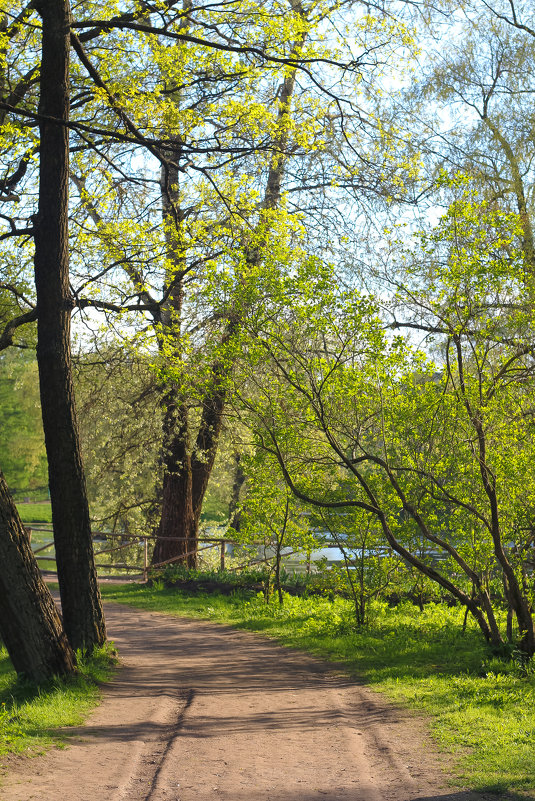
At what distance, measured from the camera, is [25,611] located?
7.29 metres

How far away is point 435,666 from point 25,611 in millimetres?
4605

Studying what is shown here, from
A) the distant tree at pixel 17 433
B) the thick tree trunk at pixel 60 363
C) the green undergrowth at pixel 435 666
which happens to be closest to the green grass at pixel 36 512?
the distant tree at pixel 17 433

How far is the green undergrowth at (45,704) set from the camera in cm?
596

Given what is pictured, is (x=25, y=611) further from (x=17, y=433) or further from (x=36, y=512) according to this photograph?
(x=36, y=512)

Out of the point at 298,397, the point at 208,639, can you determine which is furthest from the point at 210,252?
the point at 208,639

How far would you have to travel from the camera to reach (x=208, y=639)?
11.3 meters

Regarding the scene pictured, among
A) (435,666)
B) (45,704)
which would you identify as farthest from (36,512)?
(45,704)

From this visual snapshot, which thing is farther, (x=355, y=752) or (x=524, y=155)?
(x=524, y=155)

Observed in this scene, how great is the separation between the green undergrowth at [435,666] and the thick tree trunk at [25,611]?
332cm

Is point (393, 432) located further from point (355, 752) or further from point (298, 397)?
point (355, 752)

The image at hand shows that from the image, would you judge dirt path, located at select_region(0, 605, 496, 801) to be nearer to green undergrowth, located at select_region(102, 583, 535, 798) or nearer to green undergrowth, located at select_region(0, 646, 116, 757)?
green undergrowth, located at select_region(0, 646, 116, 757)

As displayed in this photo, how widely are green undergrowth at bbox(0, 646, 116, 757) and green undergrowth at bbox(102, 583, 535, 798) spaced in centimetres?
288

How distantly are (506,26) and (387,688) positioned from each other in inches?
598

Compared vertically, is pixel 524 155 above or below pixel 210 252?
above
